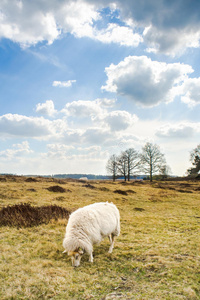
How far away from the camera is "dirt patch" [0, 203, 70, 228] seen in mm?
8227

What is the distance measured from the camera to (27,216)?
342 inches

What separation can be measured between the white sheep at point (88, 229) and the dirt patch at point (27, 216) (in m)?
3.74

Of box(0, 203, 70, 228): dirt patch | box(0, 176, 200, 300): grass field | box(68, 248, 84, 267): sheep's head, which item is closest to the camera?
box(0, 176, 200, 300): grass field

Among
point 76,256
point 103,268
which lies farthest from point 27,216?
point 103,268

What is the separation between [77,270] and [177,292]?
7.96 ft

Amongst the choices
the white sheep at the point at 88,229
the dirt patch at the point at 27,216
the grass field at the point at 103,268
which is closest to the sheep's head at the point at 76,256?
the white sheep at the point at 88,229

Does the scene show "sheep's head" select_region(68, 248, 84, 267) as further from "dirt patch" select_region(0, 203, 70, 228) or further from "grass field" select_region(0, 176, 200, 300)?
"dirt patch" select_region(0, 203, 70, 228)

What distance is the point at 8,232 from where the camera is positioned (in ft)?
24.1

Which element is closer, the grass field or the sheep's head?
the grass field

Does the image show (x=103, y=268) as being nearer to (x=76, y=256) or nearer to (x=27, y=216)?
(x=76, y=256)

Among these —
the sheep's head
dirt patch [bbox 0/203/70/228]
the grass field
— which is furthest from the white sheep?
dirt patch [bbox 0/203/70/228]

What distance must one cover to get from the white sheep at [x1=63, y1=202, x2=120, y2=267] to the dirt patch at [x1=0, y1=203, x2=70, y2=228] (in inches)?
147

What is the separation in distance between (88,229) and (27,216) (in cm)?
469

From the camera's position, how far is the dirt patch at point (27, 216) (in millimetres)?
8227
